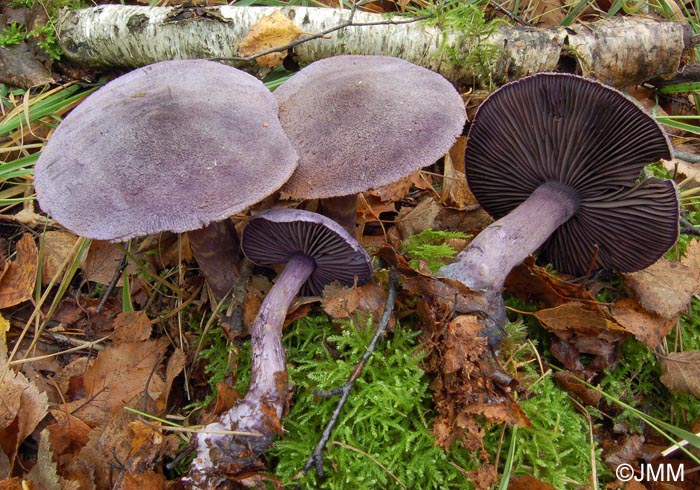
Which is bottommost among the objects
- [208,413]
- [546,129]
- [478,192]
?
[208,413]

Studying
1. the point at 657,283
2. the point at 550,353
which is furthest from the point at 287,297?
the point at 657,283

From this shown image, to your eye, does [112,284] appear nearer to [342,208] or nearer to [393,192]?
[342,208]

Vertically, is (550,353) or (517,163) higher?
(517,163)

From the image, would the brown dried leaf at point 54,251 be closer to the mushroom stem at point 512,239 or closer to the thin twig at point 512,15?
the mushroom stem at point 512,239

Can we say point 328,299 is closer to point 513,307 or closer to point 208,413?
point 208,413

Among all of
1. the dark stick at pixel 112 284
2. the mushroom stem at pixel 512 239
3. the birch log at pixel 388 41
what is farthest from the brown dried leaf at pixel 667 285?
the dark stick at pixel 112 284

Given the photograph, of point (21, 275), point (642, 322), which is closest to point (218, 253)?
point (21, 275)
